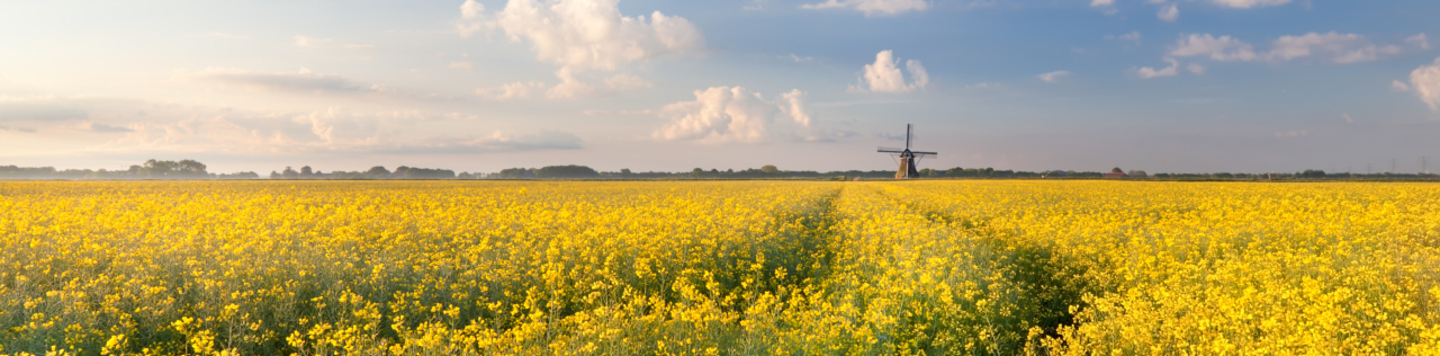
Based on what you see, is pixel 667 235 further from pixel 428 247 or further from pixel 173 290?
pixel 173 290

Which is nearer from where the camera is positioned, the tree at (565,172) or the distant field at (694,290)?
the distant field at (694,290)

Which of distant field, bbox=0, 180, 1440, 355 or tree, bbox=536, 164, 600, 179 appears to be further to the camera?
tree, bbox=536, 164, 600, 179

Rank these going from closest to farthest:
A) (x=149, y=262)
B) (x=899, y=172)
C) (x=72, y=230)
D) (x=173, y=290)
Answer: (x=173, y=290)
(x=149, y=262)
(x=72, y=230)
(x=899, y=172)

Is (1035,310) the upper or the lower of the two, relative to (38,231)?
lower

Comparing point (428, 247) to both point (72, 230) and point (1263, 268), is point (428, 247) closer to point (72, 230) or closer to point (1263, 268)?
point (72, 230)

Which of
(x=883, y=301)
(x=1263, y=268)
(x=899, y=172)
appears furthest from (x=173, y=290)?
(x=899, y=172)

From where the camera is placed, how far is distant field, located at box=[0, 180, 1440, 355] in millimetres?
5602

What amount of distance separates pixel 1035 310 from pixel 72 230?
51.7 ft

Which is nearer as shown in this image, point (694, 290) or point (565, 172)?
point (694, 290)

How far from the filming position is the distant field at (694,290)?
18.4ft

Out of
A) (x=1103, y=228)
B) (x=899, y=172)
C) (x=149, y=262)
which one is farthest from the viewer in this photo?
(x=899, y=172)

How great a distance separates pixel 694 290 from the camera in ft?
24.7

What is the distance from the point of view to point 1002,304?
24.8 feet

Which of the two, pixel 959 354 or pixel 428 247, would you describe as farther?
pixel 428 247
